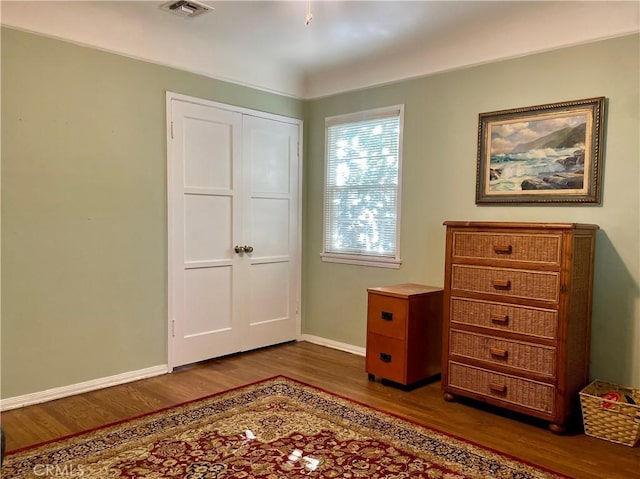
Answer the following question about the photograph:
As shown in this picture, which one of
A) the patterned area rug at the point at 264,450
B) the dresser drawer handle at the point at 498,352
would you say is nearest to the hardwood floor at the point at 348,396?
the patterned area rug at the point at 264,450

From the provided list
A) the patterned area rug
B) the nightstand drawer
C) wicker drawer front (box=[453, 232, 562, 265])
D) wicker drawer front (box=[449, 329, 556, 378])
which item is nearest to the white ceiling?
wicker drawer front (box=[453, 232, 562, 265])

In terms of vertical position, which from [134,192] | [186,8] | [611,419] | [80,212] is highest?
[186,8]

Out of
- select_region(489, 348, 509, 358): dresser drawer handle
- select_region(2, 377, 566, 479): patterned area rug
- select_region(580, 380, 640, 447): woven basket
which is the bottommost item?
select_region(2, 377, 566, 479): patterned area rug

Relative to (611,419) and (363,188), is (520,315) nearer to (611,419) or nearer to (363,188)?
(611,419)

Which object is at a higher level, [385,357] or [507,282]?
[507,282]

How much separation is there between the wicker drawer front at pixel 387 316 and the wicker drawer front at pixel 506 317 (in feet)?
1.18

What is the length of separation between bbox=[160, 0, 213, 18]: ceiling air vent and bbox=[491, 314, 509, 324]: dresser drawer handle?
260 cm

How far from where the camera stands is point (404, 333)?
3.33m

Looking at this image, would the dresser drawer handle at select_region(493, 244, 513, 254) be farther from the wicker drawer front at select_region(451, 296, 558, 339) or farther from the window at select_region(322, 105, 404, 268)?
the window at select_region(322, 105, 404, 268)

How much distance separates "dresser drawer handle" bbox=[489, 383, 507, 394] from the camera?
9.45 feet

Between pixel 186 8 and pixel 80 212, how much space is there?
1.46 m

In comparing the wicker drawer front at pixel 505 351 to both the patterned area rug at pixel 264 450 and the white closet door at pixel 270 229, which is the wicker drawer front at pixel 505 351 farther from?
the white closet door at pixel 270 229

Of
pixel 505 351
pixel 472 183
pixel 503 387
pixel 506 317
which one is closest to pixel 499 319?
pixel 506 317

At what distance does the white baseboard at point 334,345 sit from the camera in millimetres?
4211
